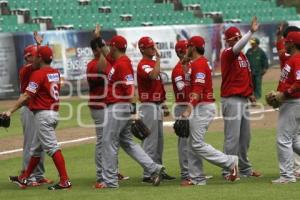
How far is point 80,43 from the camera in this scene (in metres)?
29.5

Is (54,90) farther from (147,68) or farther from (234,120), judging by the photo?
(234,120)

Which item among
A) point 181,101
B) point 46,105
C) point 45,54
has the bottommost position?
point 181,101

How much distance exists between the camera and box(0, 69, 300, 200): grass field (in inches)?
433

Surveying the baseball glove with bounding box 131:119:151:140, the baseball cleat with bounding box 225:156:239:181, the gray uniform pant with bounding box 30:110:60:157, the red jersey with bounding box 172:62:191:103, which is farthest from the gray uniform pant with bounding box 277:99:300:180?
the gray uniform pant with bounding box 30:110:60:157

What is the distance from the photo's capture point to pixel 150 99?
12812 millimetres

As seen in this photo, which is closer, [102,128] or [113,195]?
[113,195]

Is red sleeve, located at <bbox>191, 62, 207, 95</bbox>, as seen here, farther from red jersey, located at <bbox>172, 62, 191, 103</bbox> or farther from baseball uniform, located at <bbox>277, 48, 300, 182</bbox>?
baseball uniform, located at <bbox>277, 48, 300, 182</bbox>

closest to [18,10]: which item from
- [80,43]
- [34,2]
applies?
[34,2]

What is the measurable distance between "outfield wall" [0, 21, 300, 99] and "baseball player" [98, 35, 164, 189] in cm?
1548

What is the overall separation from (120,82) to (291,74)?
236 centimetres

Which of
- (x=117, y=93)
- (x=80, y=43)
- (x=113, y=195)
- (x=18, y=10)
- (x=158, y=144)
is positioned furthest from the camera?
(x=18, y=10)

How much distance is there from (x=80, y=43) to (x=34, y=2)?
6.52 meters

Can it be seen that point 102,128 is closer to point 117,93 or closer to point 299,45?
point 117,93

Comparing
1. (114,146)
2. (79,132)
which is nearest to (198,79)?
(114,146)
